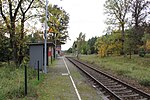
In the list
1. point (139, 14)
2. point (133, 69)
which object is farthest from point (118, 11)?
point (133, 69)

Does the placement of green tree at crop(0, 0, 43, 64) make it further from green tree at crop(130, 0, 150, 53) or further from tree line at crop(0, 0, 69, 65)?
green tree at crop(130, 0, 150, 53)

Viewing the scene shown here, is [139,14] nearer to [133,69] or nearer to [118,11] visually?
[118,11]

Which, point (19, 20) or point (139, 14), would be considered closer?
point (19, 20)

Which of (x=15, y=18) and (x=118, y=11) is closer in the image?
(x=15, y=18)

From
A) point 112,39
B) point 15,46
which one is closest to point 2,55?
point 15,46

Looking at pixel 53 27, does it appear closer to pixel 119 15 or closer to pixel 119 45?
pixel 119 15

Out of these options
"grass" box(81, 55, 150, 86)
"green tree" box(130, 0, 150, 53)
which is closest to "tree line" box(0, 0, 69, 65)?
"grass" box(81, 55, 150, 86)

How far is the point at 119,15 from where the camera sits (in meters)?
54.8

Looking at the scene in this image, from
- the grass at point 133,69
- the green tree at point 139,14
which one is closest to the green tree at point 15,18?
the grass at point 133,69

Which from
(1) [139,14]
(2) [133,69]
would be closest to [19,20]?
(2) [133,69]

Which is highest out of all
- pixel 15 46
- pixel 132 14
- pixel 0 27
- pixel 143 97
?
pixel 132 14

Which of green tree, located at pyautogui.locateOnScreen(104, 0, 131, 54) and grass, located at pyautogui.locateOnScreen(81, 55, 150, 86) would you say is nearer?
grass, located at pyautogui.locateOnScreen(81, 55, 150, 86)

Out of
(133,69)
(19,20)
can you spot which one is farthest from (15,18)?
(133,69)

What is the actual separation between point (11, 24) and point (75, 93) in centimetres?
1480
